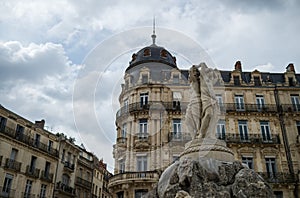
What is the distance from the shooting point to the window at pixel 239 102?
31062mm

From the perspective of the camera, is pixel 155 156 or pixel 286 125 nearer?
pixel 155 156

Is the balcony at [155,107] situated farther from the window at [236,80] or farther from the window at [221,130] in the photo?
the window at [236,80]

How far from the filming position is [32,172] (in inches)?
1187

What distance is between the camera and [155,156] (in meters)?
28.0

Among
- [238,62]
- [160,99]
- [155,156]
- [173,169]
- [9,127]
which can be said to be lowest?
[173,169]

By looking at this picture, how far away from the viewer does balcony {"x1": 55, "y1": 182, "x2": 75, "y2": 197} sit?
108ft

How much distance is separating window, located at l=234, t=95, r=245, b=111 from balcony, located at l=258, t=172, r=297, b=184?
277 inches

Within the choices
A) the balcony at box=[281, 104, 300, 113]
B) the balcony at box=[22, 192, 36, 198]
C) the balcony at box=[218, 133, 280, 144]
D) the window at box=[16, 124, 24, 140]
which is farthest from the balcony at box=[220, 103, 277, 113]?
the balcony at box=[22, 192, 36, 198]

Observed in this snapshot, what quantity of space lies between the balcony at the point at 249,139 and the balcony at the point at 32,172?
19086mm

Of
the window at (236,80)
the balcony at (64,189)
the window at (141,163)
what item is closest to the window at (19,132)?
the balcony at (64,189)

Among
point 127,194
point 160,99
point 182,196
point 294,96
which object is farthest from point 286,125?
point 182,196

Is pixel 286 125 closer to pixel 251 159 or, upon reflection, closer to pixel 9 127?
pixel 251 159

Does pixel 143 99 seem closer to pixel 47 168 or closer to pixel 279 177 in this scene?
pixel 47 168

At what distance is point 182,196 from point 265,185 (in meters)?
2.32
